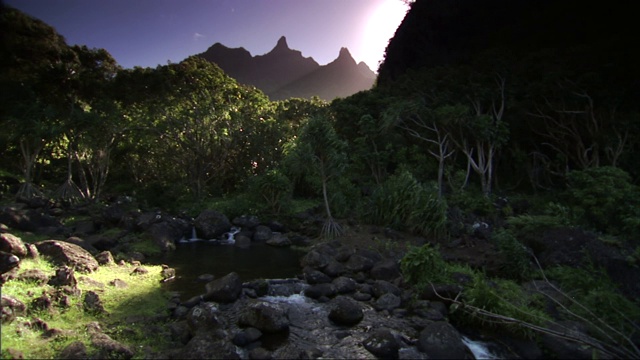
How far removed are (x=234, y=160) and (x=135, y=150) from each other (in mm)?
9016

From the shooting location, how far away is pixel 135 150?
111 ft

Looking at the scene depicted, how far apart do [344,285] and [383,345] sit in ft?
14.9

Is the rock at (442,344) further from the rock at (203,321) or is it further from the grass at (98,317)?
the grass at (98,317)

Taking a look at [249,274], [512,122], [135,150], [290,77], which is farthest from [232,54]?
[249,274]

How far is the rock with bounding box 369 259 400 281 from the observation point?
586 inches

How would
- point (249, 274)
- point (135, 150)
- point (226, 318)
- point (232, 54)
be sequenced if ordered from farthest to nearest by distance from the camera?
point (232, 54) → point (135, 150) → point (249, 274) → point (226, 318)

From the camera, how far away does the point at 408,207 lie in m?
21.0

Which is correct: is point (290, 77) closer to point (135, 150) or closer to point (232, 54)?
point (232, 54)

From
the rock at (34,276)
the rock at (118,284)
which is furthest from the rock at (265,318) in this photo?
the rock at (34,276)

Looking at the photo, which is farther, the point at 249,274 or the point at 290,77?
the point at 290,77

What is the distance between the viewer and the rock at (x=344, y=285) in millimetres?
13664

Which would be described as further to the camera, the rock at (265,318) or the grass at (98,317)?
the rock at (265,318)

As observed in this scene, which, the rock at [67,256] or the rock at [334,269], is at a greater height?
the rock at [67,256]

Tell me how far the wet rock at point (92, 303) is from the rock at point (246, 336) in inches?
156
